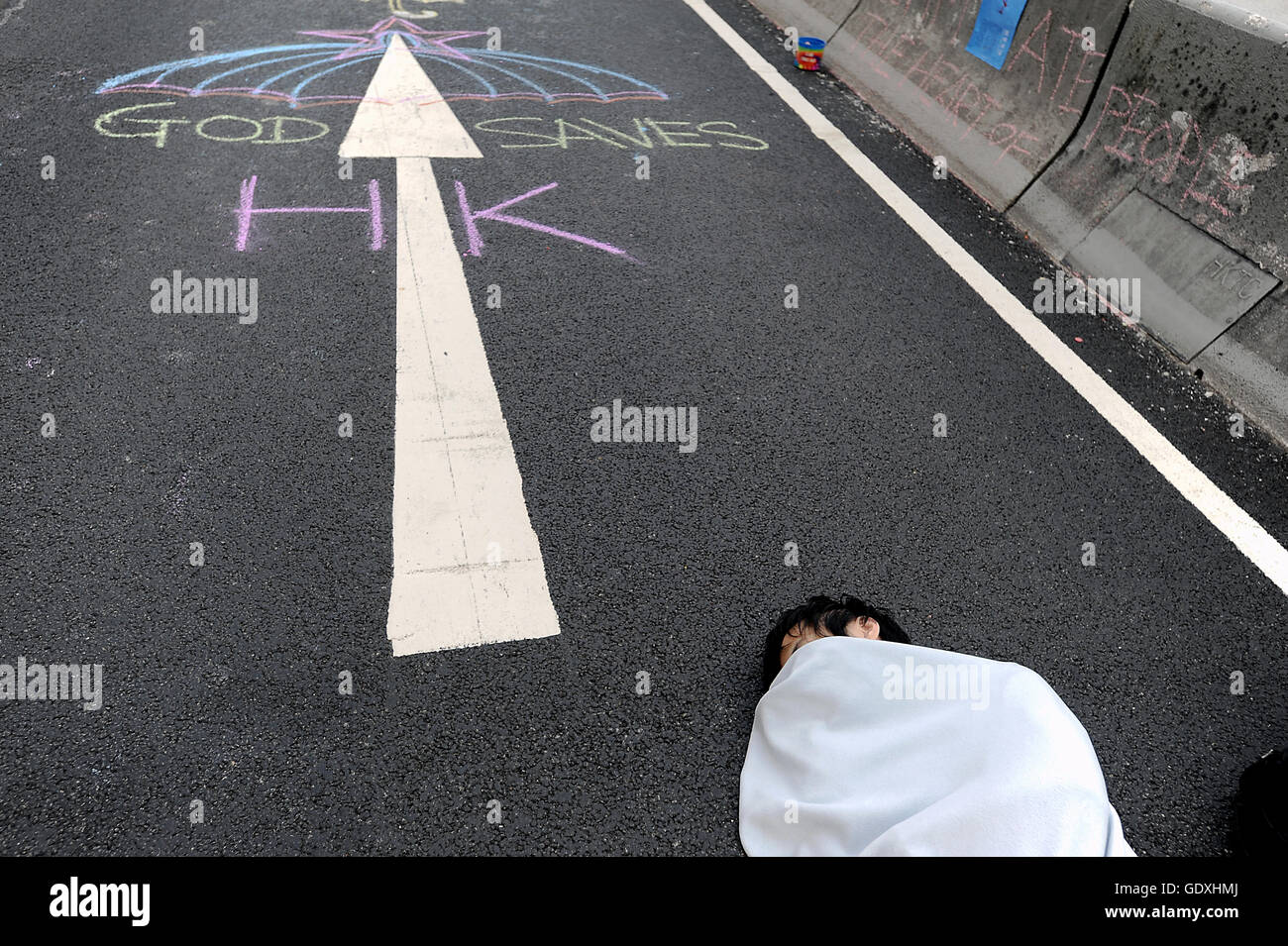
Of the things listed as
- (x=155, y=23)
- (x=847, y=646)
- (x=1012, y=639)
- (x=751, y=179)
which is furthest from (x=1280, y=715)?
(x=155, y=23)

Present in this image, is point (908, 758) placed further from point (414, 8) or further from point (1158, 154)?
point (414, 8)

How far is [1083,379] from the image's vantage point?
161 inches

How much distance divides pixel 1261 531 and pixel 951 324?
5.26 ft

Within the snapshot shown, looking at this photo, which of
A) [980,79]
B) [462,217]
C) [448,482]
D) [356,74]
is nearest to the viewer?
[448,482]

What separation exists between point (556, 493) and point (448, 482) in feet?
1.34

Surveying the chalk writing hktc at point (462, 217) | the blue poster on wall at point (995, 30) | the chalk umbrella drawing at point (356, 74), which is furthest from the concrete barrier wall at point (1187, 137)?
the chalk umbrella drawing at point (356, 74)

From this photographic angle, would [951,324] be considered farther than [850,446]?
Yes

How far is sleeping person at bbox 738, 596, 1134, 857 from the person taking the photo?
2.10 m

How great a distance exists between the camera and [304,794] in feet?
7.88

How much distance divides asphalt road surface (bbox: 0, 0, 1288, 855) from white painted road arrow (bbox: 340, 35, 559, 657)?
0.20ft

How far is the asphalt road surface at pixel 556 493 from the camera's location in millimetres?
2500

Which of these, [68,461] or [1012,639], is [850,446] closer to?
[1012,639]

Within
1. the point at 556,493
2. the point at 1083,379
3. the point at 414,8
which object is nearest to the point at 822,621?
the point at 556,493

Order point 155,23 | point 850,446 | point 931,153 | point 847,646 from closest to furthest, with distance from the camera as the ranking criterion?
point 847,646 → point 850,446 → point 931,153 → point 155,23
